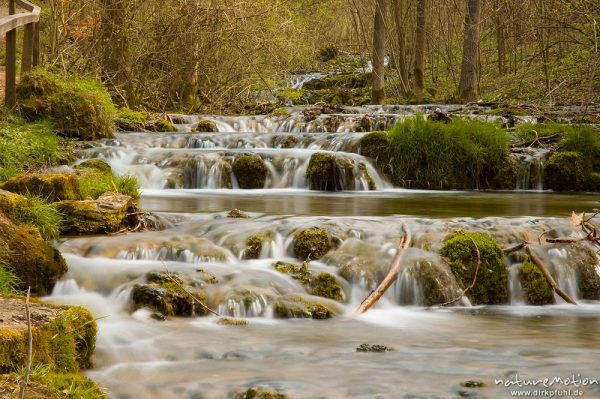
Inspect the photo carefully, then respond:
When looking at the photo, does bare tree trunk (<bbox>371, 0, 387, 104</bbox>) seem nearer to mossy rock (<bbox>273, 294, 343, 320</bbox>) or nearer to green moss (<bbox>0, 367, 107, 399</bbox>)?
mossy rock (<bbox>273, 294, 343, 320</bbox>)

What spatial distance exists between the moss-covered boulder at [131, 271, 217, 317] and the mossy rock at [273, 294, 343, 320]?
0.60m

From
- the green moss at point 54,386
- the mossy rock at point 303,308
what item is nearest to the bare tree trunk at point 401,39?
the mossy rock at point 303,308

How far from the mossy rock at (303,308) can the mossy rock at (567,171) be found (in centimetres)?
851

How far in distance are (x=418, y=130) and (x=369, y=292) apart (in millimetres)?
7489

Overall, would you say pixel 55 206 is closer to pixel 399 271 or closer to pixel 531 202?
pixel 399 271

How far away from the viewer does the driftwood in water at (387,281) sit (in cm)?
620

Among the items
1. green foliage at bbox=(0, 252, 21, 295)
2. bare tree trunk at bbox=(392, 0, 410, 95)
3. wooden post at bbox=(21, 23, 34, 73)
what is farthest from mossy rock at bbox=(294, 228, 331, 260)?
bare tree trunk at bbox=(392, 0, 410, 95)

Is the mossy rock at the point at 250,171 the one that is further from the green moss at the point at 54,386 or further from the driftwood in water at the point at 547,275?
the green moss at the point at 54,386

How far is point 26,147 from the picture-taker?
1065 cm

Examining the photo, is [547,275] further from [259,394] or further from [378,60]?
[378,60]

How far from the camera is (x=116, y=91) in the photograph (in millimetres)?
17250

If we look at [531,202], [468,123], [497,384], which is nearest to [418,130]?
[468,123]

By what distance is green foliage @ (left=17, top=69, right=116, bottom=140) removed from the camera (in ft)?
41.7

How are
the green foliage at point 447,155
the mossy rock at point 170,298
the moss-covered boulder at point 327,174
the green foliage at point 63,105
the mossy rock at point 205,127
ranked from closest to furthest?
the mossy rock at point 170,298
the green foliage at point 63,105
the moss-covered boulder at point 327,174
the green foliage at point 447,155
the mossy rock at point 205,127
